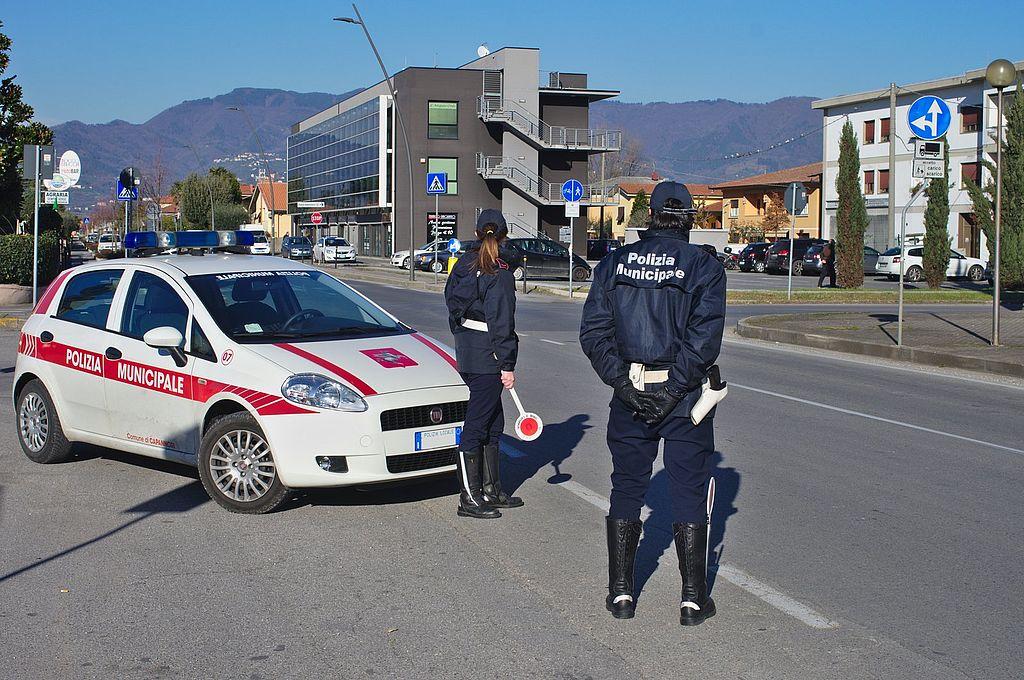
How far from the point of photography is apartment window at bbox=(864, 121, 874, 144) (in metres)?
66.8

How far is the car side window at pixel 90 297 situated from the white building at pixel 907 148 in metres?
45.7

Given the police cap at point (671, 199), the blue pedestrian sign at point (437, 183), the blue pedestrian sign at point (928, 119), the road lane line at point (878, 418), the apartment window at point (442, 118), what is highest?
the apartment window at point (442, 118)

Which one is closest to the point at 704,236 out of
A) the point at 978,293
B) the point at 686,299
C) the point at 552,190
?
the point at 552,190

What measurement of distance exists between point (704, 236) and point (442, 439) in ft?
Result: 225

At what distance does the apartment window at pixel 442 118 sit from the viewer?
237 ft

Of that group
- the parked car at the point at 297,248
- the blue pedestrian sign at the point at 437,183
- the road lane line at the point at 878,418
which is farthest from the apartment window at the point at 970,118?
the road lane line at the point at 878,418

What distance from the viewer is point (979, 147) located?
57.9 meters

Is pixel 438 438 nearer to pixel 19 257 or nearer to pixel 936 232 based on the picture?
pixel 19 257

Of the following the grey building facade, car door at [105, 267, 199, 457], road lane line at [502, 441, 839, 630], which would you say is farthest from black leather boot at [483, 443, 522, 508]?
the grey building facade

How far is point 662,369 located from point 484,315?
2111 millimetres

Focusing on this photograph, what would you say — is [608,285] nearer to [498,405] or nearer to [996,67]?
[498,405]

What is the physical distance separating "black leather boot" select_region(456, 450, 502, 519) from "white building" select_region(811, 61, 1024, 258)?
4613 centimetres

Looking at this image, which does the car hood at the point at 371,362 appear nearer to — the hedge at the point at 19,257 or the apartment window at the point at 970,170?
the hedge at the point at 19,257

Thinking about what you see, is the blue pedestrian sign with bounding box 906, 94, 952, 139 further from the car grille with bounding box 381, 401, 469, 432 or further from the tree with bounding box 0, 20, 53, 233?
the tree with bounding box 0, 20, 53, 233
